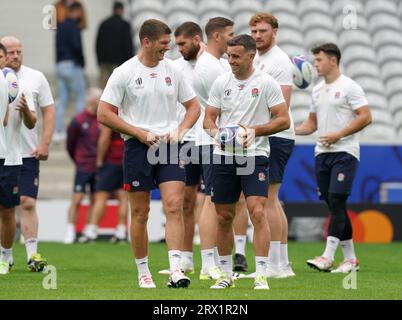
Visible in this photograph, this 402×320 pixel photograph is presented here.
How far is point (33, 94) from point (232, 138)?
3284 millimetres

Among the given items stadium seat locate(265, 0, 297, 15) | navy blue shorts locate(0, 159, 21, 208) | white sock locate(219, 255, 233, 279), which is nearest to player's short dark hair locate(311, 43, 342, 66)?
white sock locate(219, 255, 233, 279)

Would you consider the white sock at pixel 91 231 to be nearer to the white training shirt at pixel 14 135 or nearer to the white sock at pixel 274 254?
the white training shirt at pixel 14 135

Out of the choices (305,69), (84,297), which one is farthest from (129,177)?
(305,69)

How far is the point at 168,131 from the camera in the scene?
426 inches

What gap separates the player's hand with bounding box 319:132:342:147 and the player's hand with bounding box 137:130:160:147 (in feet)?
10.6

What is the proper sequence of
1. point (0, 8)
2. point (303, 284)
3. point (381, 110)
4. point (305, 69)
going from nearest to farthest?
point (303, 284) < point (305, 69) < point (381, 110) < point (0, 8)

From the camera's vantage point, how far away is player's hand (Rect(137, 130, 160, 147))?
10.5 meters

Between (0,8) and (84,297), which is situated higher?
(0,8)

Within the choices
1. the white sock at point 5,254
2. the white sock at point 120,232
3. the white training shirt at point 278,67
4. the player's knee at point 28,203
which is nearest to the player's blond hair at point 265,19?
the white training shirt at point 278,67

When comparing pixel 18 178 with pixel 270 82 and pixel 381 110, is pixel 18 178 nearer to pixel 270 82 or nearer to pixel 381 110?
pixel 270 82

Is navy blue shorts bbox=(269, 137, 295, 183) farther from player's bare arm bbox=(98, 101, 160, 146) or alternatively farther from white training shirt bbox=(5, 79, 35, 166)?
white training shirt bbox=(5, 79, 35, 166)

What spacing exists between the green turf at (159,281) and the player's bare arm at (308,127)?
59.1 inches

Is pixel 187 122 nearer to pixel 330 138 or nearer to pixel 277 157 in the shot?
pixel 277 157

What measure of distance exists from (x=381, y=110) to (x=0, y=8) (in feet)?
27.4
